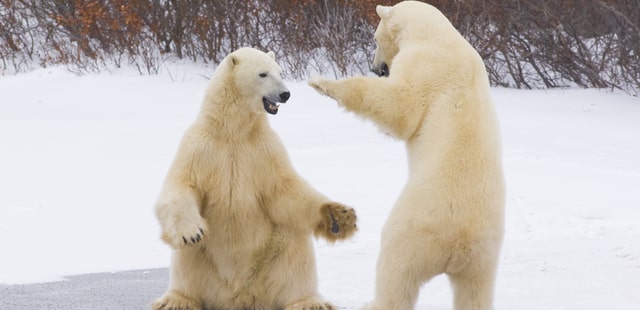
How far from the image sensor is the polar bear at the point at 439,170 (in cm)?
382

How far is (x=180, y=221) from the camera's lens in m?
3.87

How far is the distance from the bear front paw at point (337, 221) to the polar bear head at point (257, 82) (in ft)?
1.52

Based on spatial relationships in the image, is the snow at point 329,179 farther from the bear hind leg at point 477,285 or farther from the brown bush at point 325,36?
the bear hind leg at point 477,285

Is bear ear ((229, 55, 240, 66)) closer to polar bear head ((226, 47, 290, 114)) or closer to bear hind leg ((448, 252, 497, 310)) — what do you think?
polar bear head ((226, 47, 290, 114))

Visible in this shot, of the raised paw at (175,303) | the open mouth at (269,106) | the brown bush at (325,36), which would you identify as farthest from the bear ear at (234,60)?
the brown bush at (325,36)

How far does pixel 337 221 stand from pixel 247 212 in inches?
14.7

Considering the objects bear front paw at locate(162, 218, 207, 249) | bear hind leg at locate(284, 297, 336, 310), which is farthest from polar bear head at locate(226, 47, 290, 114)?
bear hind leg at locate(284, 297, 336, 310)

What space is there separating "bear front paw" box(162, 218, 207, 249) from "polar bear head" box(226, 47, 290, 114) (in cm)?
62

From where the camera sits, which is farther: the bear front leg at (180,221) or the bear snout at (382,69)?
the bear snout at (382,69)

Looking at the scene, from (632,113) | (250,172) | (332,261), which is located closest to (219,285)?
(250,172)

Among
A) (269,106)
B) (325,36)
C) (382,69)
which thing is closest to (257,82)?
(269,106)

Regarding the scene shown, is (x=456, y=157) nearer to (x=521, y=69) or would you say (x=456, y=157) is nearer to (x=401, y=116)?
(x=401, y=116)

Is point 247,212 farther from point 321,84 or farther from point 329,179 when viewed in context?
point 329,179

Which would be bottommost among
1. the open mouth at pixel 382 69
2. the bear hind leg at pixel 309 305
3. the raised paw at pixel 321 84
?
the bear hind leg at pixel 309 305
